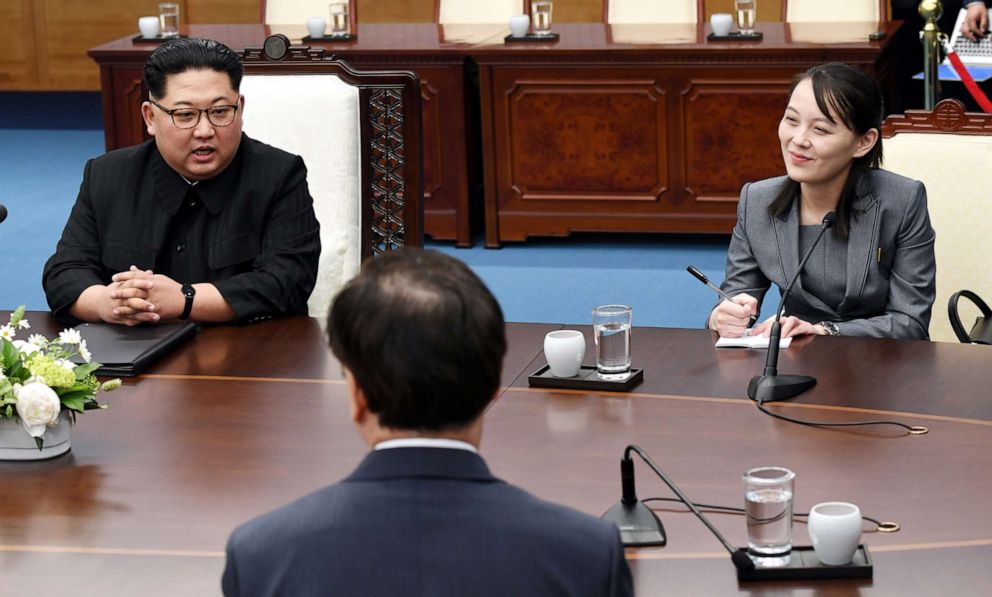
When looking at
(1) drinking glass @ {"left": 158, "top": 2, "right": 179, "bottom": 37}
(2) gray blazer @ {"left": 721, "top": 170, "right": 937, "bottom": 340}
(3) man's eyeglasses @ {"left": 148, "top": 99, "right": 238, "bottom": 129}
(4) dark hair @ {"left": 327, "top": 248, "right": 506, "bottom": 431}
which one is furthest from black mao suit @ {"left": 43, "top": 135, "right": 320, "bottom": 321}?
(1) drinking glass @ {"left": 158, "top": 2, "right": 179, "bottom": 37}

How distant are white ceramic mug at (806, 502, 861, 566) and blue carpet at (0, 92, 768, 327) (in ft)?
10.1

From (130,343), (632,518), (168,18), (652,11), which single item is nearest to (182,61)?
Result: (130,343)

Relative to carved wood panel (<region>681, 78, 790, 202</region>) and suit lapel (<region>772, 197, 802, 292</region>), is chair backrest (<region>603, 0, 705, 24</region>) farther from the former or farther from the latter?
suit lapel (<region>772, 197, 802, 292</region>)

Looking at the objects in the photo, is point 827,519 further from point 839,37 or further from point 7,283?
point 7,283

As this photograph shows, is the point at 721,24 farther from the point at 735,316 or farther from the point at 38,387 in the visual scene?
the point at 38,387

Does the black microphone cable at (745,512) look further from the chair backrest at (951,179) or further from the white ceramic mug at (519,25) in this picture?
the white ceramic mug at (519,25)

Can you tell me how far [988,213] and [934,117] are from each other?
0.25 m

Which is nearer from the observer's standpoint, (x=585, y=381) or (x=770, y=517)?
(x=770, y=517)

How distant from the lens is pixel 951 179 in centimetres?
325

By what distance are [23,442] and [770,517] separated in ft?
3.52

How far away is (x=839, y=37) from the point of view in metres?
5.43

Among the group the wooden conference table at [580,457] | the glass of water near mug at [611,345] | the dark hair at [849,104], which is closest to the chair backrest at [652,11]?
the dark hair at [849,104]

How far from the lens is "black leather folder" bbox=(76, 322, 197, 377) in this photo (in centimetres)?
250

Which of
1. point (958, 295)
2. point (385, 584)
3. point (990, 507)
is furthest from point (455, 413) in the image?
point (958, 295)
